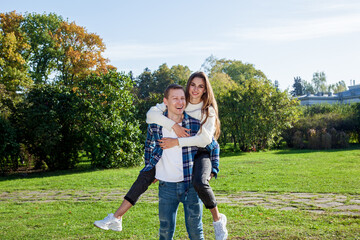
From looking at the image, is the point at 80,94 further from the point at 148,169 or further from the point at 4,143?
the point at 148,169

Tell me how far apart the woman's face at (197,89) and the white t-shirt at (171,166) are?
0.48m

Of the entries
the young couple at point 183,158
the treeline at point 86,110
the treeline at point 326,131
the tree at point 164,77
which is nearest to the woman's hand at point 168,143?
the young couple at point 183,158

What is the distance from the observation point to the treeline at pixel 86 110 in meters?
14.8

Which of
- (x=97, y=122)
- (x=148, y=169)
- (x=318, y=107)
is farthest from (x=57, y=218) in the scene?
(x=318, y=107)

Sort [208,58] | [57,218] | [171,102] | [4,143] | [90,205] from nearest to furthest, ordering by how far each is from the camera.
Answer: [171,102] < [57,218] < [90,205] < [4,143] < [208,58]

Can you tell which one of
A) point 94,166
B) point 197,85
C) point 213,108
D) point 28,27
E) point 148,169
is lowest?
point 94,166

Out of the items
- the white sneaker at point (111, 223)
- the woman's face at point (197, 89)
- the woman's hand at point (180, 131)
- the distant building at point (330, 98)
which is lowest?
the white sneaker at point (111, 223)

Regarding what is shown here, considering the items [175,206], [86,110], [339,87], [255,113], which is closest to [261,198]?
[175,206]

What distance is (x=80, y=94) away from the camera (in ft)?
49.2

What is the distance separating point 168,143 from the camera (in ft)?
11.3

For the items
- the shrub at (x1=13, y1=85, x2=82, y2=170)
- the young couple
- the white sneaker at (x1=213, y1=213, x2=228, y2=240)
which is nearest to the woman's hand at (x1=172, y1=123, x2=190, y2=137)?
the young couple

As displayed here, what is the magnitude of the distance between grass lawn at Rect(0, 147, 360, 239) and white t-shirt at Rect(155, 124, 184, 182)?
186 cm

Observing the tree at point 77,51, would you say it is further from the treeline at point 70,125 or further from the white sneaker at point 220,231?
the white sneaker at point 220,231

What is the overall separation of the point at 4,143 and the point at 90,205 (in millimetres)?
8595
